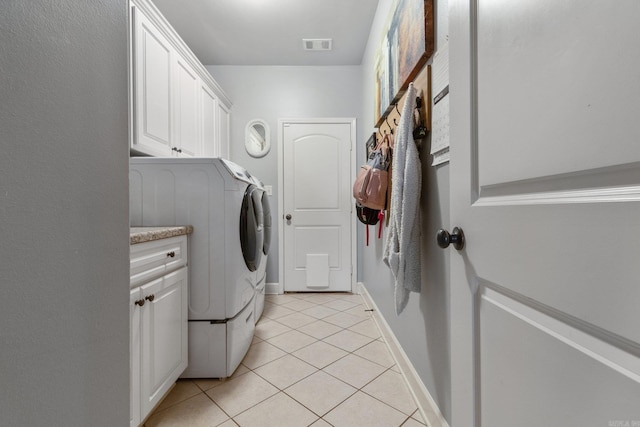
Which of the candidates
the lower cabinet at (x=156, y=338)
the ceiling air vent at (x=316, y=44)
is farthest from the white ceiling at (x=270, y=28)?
the lower cabinet at (x=156, y=338)

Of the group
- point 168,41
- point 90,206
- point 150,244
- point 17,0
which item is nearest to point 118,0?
point 17,0

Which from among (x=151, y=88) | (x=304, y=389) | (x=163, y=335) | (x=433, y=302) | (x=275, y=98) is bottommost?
(x=304, y=389)

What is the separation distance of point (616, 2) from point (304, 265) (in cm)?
292

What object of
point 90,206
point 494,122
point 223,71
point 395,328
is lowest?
point 395,328

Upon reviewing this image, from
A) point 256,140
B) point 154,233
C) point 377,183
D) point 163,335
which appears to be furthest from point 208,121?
point 163,335

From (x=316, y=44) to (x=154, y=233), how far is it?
2411mm

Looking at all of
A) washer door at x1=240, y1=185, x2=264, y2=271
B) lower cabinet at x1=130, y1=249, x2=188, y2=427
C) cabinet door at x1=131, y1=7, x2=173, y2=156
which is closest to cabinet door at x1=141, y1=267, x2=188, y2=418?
lower cabinet at x1=130, y1=249, x2=188, y2=427

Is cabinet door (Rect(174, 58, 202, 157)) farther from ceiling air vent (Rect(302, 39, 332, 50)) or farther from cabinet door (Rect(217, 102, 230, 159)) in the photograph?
ceiling air vent (Rect(302, 39, 332, 50))

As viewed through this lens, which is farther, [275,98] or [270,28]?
[275,98]

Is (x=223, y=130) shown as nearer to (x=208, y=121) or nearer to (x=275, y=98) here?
(x=208, y=121)

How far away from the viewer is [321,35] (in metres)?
2.50

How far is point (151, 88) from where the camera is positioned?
1.75 meters

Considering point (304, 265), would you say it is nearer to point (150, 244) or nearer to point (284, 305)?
point (284, 305)

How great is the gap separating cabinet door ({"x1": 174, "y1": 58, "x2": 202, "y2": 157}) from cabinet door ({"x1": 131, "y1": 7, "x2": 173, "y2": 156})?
0.11 meters
